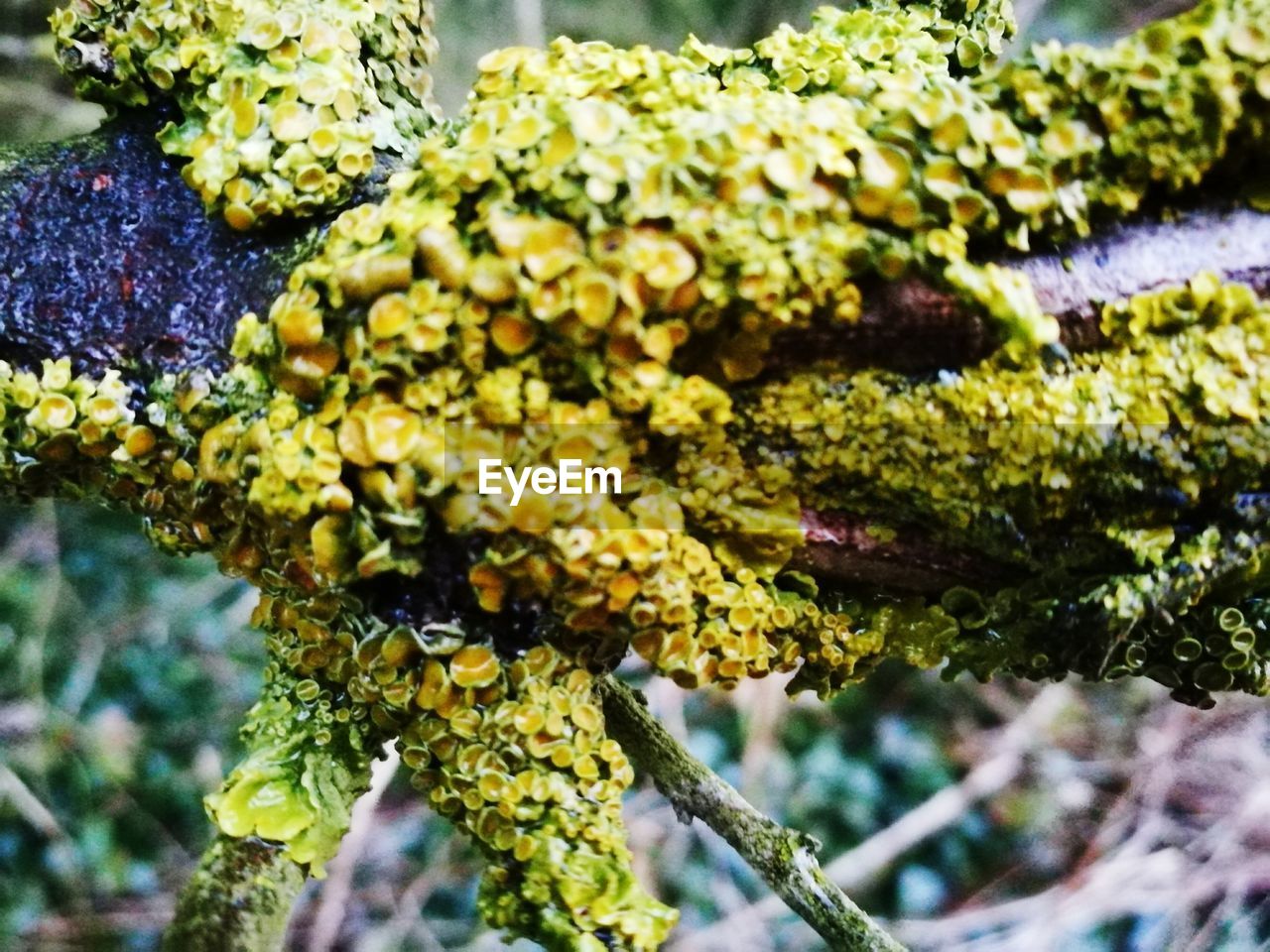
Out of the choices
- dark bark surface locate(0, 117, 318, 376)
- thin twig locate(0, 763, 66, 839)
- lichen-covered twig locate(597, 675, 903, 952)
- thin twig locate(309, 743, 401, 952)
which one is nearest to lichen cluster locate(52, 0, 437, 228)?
dark bark surface locate(0, 117, 318, 376)

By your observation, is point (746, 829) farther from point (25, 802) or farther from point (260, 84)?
point (25, 802)

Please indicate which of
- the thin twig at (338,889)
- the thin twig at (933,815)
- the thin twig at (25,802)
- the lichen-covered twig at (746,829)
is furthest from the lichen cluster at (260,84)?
the thin twig at (933,815)

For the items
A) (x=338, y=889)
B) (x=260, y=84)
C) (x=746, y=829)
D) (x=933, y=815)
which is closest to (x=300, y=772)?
(x=746, y=829)

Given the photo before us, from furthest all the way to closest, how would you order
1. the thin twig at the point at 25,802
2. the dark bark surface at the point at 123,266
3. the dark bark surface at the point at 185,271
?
the thin twig at the point at 25,802, the dark bark surface at the point at 123,266, the dark bark surface at the point at 185,271

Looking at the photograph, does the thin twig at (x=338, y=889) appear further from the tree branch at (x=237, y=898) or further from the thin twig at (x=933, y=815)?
the tree branch at (x=237, y=898)

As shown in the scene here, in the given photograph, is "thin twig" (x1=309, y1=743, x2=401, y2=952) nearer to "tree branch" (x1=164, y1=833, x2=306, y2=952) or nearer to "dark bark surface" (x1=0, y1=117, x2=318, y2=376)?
"tree branch" (x1=164, y1=833, x2=306, y2=952)

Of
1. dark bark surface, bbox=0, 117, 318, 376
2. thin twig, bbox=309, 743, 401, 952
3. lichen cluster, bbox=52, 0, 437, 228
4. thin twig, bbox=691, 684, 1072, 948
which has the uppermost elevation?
lichen cluster, bbox=52, 0, 437, 228
